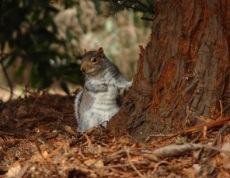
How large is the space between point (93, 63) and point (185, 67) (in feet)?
4.43

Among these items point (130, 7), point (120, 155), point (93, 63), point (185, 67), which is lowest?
point (120, 155)

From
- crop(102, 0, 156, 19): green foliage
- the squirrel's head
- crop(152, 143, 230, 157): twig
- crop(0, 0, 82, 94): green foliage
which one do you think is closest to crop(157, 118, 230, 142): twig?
crop(152, 143, 230, 157): twig

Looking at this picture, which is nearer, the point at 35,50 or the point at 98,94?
the point at 98,94

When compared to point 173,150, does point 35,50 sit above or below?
above

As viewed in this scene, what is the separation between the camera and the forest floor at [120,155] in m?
2.63

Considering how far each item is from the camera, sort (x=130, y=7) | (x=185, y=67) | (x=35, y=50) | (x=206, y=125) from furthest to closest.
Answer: (x=35, y=50) → (x=130, y=7) → (x=185, y=67) → (x=206, y=125)

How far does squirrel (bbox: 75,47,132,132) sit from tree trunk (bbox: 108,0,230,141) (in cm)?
81

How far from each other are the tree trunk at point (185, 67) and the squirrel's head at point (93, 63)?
43.5 inches

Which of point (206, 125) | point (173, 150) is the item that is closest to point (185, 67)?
point (206, 125)

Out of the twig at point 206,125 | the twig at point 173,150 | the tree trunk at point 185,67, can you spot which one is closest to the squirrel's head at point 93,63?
the tree trunk at point 185,67

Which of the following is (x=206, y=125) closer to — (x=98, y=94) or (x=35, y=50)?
(x=98, y=94)

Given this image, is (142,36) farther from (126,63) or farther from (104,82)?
(104,82)

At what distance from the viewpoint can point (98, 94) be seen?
3.98 meters

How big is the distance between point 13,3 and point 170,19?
290 cm
